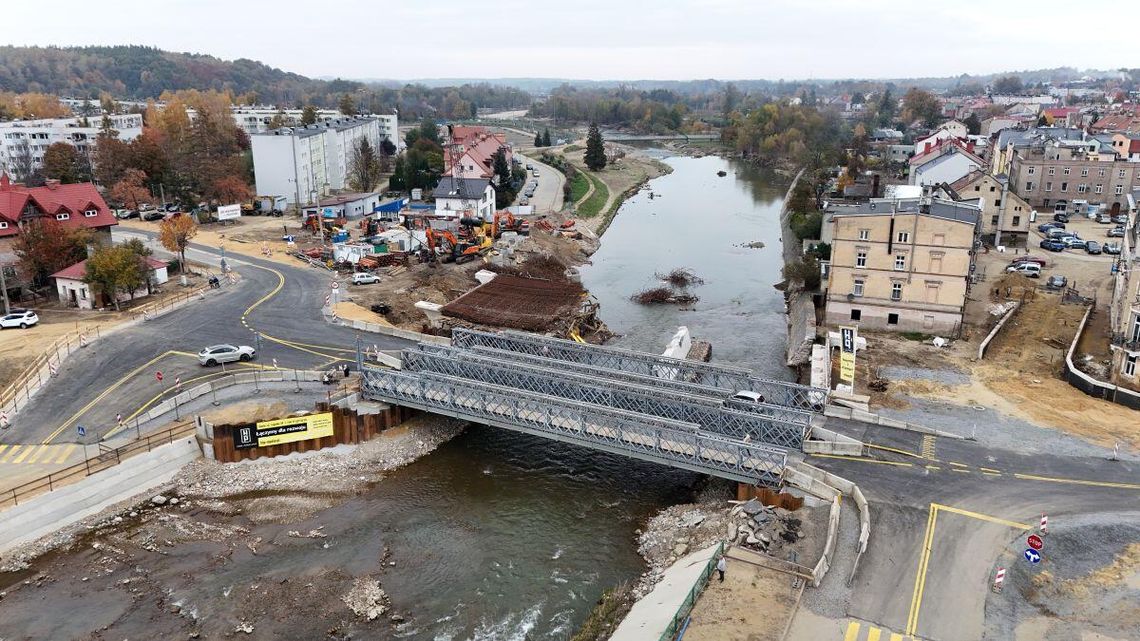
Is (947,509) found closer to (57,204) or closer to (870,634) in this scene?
(870,634)

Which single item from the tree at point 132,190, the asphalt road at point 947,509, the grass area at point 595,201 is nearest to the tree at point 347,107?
the grass area at point 595,201

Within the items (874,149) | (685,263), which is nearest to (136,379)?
(685,263)

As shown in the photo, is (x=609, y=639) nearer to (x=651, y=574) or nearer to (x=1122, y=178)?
(x=651, y=574)

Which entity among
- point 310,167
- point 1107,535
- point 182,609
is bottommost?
point 182,609

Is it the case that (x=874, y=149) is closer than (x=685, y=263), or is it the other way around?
(x=685, y=263)

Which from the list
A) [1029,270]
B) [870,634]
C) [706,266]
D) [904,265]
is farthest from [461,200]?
[870,634]

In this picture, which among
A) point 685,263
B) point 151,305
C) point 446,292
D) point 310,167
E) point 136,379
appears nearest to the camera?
point 136,379
